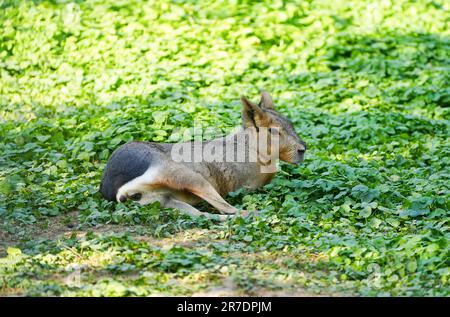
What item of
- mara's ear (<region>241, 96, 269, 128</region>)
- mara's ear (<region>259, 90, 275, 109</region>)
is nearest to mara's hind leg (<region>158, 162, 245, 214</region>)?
mara's ear (<region>241, 96, 269, 128</region>)

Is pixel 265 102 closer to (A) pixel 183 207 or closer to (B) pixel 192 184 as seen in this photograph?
(B) pixel 192 184

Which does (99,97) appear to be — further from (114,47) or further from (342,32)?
(342,32)

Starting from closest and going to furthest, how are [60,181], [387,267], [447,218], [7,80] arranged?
[387,267] < [447,218] < [60,181] < [7,80]

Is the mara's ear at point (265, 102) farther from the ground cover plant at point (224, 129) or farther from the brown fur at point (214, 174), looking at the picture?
the ground cover plant at point (224, 129)

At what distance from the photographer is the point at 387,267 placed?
5.66m

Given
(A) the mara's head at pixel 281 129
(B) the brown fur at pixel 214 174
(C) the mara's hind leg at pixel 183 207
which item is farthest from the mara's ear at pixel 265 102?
(C) the mara's hind leg at pixel 183 207

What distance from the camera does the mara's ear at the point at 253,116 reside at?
766 cm

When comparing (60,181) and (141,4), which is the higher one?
(141,4)

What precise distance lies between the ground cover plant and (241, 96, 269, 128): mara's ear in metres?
0.54

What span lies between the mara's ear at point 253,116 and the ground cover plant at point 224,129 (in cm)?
54

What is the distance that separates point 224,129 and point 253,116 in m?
1.12

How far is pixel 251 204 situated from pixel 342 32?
5248 millimetres

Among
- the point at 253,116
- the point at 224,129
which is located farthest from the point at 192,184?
the point at 224,129

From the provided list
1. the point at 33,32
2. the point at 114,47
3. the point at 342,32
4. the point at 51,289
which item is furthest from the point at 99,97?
the point at 51,289
